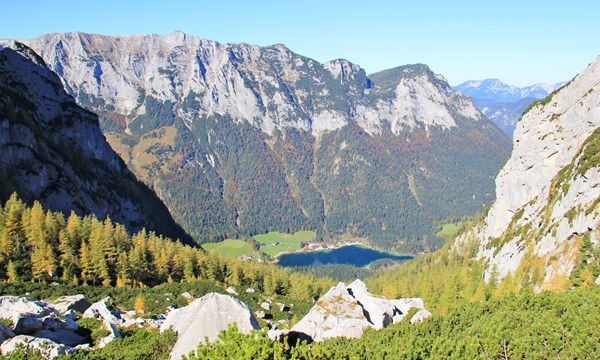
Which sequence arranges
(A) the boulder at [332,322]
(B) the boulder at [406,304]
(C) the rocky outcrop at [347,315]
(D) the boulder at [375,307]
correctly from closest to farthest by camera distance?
(A) the boulder at [332,322] < (C) the rocky outcrop at [347,315] < (D) the boulder at [375,307] < (B) the boulder at [406,304]

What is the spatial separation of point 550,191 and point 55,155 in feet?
474

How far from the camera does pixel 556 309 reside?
3700cm

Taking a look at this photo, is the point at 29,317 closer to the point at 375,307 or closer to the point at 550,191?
the point at 375,307

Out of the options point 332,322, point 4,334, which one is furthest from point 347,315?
point 4,334

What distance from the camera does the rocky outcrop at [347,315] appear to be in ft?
160

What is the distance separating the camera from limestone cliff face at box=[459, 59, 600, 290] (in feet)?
278

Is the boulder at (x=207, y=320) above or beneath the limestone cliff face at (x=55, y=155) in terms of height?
beneath

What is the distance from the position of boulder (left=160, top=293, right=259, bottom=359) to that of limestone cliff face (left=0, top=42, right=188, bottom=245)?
90.7 m

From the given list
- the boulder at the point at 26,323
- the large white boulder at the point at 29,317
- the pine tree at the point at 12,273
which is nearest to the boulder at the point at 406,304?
the large white boulder at the point at 29,317

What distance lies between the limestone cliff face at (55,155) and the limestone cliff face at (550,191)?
122m

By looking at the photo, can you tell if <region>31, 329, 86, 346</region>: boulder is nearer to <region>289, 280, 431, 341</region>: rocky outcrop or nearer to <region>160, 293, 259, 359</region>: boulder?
<region>160, 293, 259, 359</region>: boulder

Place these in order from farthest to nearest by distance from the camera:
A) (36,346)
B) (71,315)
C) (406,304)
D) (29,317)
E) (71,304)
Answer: (406,304)
(71,304)
(71,315)
(29,317)
(36,346)

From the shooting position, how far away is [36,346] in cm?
3178

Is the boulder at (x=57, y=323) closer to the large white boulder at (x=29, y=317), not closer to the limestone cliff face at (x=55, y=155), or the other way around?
the large white boulder at (x=29, y=317)
